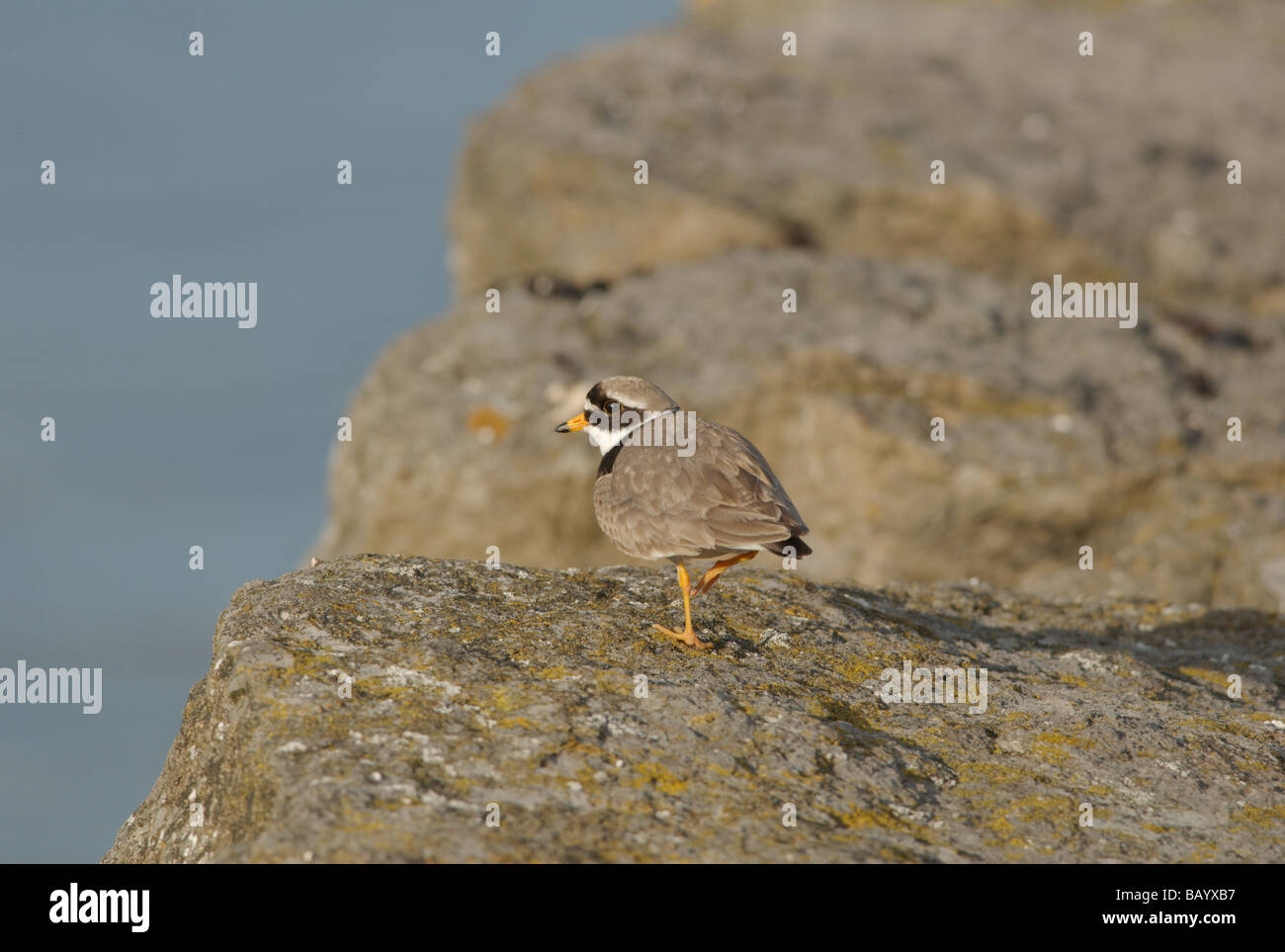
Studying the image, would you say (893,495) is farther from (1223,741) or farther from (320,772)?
(320,772)

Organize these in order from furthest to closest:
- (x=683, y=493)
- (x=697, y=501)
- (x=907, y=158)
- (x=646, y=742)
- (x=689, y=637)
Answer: (x=907, y=158)
(x=683, y=493)
(x=697, y=501)
(x=689, y=637)
(x=646, y=742)

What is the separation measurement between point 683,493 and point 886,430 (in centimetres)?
670

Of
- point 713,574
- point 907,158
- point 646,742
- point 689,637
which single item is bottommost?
point 646,742

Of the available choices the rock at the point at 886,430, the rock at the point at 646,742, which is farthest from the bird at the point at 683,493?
the rock at the point at 886,430

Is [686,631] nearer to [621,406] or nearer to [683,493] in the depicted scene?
[683,493]

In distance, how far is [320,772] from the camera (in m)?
6.06

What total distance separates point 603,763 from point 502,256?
16931mm

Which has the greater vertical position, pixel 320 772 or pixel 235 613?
pixel 235 613

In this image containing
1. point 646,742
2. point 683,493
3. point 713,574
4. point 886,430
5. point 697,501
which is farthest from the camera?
point 886,430

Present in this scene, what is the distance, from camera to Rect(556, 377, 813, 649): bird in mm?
8328

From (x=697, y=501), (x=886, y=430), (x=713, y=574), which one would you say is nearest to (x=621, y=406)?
(x=697, y=501)

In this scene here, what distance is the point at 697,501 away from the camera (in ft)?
28.0

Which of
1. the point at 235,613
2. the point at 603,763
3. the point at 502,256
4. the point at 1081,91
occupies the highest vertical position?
the point at 1081,91
